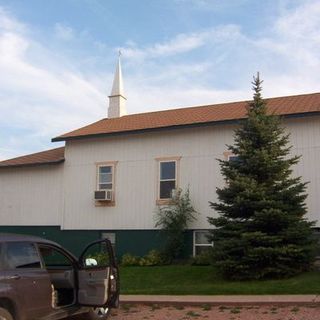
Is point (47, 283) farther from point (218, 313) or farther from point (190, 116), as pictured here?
point (190, 116)

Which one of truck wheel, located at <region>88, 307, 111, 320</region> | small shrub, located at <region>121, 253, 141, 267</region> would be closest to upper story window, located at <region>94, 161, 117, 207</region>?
small shrub, located at <region>121, 253, 141, 267</region>

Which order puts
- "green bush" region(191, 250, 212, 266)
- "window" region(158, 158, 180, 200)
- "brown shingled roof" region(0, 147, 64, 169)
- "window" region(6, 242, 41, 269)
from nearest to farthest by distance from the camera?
"window" region(6, 242, 41, 269) < "green bush" region(191, 250, 212, 266) < "window" region(158, 158, 180, 200) < "brown shingled roof" region(0, 147, 64, 169)

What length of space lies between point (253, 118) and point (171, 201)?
21.9ft

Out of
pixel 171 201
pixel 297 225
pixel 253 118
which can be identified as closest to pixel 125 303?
pixel 297 225

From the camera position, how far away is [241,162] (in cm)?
1697

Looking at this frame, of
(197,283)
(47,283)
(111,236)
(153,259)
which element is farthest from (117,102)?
(47,283)

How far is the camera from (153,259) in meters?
21.8

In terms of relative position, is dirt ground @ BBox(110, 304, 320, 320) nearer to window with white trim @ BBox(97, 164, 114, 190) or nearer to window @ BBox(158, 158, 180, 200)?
window @ BBox(158, 158, 180, 200)

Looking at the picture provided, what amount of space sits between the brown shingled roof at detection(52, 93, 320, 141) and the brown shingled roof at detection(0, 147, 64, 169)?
123 cm

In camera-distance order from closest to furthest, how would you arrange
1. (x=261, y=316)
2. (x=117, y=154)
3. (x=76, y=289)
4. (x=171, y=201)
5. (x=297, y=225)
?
(x=76, y=289)
(x=261, y=316)
(x=297, y=225)
(x=171, y=201)
(x=117, y=154)

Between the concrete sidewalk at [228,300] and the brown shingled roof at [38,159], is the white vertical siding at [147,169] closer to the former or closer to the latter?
the brown shingled roof at [38,159]

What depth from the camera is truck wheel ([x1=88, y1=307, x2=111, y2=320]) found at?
1060cm

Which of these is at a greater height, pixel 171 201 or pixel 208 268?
pixel 171 201

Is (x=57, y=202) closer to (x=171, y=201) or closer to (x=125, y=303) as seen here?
(x=171, y=201)
